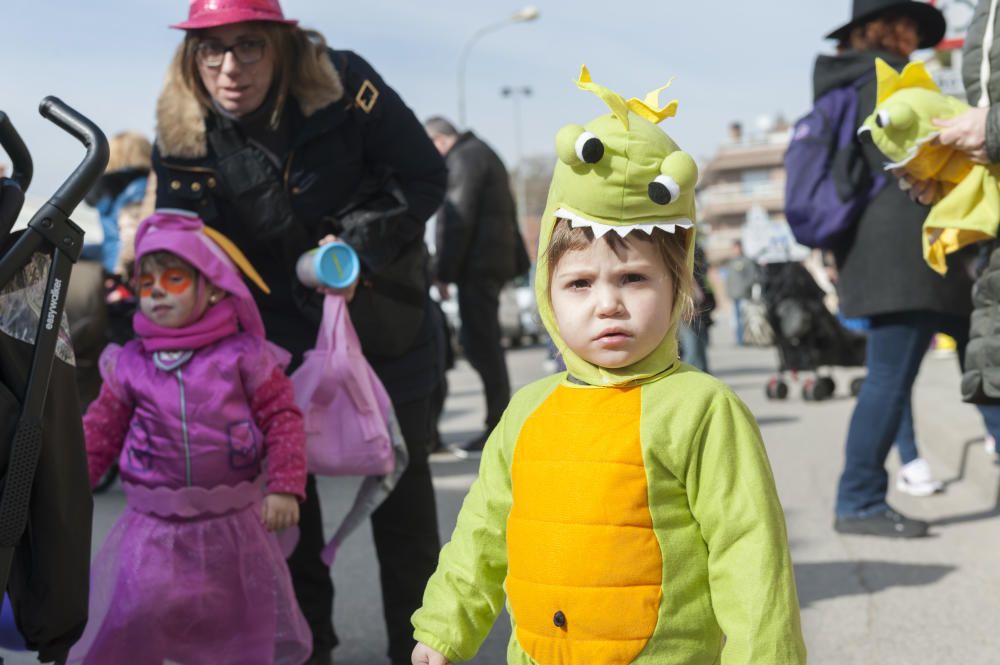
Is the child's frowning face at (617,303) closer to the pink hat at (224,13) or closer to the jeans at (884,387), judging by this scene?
the pink hat at (224,13)

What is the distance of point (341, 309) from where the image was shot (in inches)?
148

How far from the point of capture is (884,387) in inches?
215

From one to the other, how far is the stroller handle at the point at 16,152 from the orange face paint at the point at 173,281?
0.74 metres

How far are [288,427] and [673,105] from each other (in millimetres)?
1579

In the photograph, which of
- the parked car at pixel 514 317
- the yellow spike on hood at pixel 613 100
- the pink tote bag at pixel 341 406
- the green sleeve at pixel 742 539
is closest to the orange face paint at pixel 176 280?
the pink tote bag at pixel 341 406

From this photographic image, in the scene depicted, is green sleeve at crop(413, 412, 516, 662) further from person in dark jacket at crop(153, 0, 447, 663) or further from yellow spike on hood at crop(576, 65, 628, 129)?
person in dark jacket at crop(153, 0, 447, 663)

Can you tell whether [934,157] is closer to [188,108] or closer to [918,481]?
[188,108]

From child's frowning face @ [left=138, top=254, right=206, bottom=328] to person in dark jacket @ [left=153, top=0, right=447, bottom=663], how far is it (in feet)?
0.82

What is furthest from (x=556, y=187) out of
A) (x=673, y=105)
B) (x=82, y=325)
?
(x=82, y=325)

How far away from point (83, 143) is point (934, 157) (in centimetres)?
273

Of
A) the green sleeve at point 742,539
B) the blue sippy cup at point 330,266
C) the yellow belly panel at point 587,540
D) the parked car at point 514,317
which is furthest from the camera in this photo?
the parked car at point 514,317

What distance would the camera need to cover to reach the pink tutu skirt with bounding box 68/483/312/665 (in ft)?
11.2

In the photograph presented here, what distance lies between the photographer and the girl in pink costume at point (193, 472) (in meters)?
3.44

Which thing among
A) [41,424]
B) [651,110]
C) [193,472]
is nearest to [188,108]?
[193,472]
